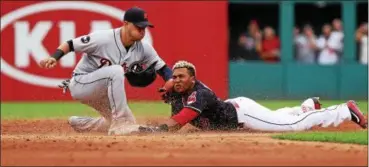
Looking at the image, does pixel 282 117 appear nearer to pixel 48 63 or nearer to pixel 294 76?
pixel 48 63

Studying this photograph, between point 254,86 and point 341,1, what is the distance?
2.79m

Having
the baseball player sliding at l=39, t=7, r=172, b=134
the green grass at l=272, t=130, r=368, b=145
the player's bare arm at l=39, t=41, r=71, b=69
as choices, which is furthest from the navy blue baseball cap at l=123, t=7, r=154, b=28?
the green grass at l=272, t=130, r=368, b=145

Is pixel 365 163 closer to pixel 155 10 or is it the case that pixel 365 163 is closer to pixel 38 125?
pixel 38 125

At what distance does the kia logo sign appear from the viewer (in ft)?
61.4

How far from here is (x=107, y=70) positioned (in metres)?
10.3

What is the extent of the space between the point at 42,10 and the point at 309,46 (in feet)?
18.9

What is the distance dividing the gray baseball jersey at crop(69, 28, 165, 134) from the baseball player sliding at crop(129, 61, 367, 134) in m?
0.38

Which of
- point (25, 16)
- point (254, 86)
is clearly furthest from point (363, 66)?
point (25, 16)

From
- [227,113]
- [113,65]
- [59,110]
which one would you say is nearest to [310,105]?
[227,113]

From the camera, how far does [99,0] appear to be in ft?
61.9

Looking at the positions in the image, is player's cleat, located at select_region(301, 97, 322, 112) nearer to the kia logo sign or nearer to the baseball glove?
the baseball glove

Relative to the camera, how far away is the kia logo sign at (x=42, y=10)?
18703 mm

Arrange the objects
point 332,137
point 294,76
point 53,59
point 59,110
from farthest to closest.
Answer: point 294,76 < point 59,110 < point 53,59 < point 332,137

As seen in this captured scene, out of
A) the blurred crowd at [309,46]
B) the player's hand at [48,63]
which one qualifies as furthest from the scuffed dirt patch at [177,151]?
the blurred crowd at [309,46]
